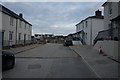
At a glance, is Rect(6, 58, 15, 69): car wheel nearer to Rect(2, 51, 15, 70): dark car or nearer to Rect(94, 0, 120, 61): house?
Rect(2, 51, 15, 70): dark car

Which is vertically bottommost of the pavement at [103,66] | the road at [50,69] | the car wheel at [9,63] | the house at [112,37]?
the road at [50,69]

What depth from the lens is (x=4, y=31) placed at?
21.8m

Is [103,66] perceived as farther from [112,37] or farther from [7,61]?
[112,37]

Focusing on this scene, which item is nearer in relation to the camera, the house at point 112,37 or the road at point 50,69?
the road at point 50,69

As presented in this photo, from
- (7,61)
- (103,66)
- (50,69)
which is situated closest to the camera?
(7,61)

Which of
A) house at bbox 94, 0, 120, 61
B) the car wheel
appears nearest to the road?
the car wheel

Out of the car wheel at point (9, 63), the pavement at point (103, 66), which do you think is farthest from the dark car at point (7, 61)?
the pavement at point (103, 66)

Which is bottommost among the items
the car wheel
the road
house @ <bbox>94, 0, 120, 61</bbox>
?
the road

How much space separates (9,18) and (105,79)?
2198 centimetres

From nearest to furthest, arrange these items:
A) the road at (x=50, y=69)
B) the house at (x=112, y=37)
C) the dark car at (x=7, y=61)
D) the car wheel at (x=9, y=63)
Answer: the road at (x=50, y=69) → the dark car at (x=7, y=61) → the car wheel at (x=9, y=63) → the house at (x=112, y=37)

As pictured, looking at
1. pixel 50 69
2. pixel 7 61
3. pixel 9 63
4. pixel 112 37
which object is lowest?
pixel 50 69

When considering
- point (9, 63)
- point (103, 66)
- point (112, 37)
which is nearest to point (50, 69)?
point (9, 63)

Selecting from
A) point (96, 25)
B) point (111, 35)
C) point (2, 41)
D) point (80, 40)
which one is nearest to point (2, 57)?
point (111, 35)

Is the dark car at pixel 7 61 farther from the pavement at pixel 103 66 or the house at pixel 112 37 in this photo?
the house at pixel 112 37
